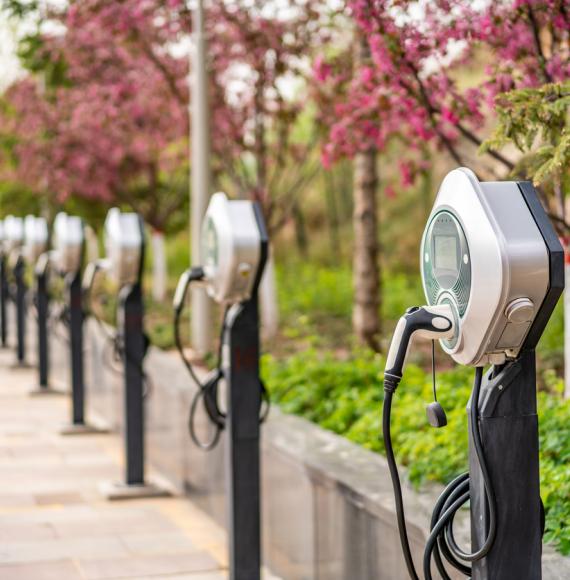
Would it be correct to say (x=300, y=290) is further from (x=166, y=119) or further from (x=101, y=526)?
(x=101, y=526)

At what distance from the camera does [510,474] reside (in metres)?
2.29

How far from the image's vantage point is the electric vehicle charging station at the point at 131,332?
604cm

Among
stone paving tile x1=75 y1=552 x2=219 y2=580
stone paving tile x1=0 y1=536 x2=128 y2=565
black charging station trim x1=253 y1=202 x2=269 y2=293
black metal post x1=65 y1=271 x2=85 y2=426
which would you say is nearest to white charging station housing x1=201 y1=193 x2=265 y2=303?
black charging station trim x1=253 y1=202 x2=269 y2=293

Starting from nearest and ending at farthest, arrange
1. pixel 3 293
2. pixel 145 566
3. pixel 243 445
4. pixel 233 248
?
pixel 233 248 < pixel 243 445 < pixel 145 566 < pixel 3 293

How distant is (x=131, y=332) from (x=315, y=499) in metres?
2.27

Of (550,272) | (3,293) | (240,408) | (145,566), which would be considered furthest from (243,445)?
(3,293)

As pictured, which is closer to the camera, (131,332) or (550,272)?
(550,272)

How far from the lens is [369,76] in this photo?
5156 mm

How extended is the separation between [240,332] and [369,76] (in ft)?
5.14

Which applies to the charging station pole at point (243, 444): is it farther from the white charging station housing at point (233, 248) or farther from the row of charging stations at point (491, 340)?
the row of charging stations at point (491, 340)

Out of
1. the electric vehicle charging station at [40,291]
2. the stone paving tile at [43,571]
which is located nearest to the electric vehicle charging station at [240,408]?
the stone paving tile at [43,571]

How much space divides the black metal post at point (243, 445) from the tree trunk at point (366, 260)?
4332 millimetres

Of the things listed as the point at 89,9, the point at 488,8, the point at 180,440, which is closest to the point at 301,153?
the point at 89,9

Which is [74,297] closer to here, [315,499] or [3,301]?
[315,499]
